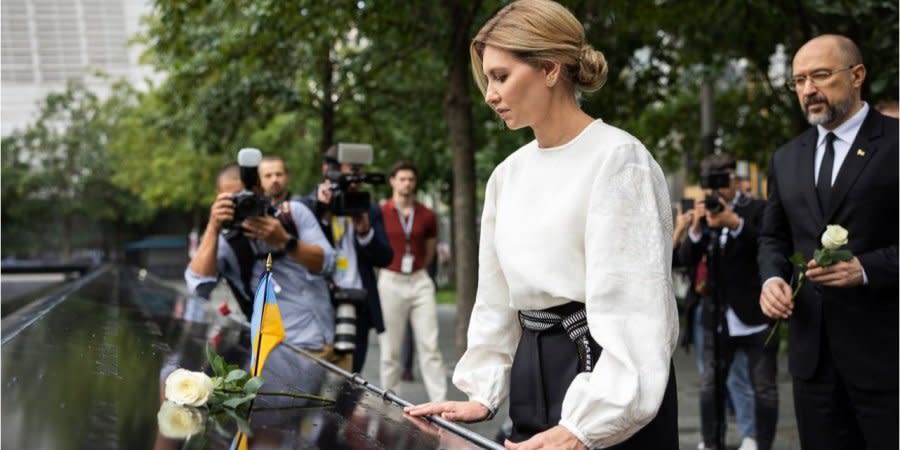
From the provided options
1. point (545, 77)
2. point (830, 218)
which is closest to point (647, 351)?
point (545, 77)

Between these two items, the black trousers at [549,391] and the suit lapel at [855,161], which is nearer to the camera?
the black trousers at [549,391]

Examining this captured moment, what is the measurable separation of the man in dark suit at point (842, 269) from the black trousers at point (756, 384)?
314cm

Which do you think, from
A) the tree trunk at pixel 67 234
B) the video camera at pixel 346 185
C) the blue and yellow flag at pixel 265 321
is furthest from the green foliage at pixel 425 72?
the tree trunk at pixel 67 234

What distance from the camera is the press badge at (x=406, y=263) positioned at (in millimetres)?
9602

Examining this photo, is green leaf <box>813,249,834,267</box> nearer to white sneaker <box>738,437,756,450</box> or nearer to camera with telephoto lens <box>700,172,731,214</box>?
camera with telephoto lens <box>700,172,731,214</box>

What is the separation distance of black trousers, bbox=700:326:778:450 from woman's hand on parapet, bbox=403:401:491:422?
15.7ft

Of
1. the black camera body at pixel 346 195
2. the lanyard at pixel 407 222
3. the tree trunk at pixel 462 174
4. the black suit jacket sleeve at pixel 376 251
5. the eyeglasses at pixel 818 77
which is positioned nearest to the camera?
the eyeglasses at pixel 818 77

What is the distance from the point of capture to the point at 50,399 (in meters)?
2.59

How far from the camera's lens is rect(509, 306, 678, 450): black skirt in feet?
8.64

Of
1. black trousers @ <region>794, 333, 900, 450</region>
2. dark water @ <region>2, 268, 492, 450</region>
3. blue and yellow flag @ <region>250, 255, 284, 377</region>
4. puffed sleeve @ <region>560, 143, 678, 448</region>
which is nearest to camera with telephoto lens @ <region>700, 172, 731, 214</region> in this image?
black trousers @ <region>794, 333, 900, 450</region>

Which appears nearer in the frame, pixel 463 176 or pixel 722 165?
pixel 722 165

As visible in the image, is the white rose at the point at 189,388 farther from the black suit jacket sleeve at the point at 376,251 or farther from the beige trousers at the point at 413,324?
the beige trousers at the point at 413,324

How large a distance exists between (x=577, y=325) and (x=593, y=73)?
596 mm

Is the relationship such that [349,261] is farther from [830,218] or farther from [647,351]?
[647,351]
